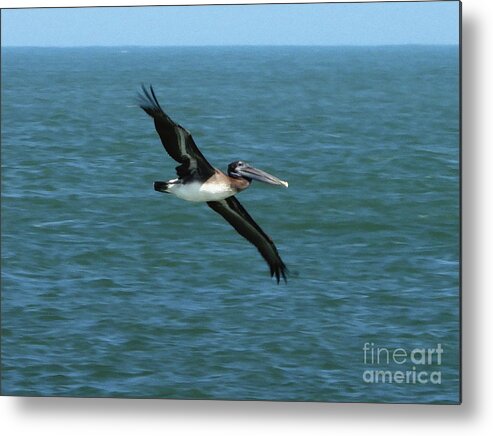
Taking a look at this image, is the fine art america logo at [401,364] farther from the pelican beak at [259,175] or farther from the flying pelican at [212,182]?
the pelican beak at [259,175]

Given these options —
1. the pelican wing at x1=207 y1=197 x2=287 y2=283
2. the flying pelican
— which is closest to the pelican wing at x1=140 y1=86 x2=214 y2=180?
the flying pelican

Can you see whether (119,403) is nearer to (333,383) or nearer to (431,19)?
(333,383)

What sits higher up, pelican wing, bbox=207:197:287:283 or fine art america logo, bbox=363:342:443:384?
pelican wing, bbox=207:197:287:283

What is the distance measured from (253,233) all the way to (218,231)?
0.76 ft

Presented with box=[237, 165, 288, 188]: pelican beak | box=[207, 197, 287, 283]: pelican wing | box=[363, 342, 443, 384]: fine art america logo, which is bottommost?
box=[363, 342, 443, 384]: fine art america logo

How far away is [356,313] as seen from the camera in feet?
30.0

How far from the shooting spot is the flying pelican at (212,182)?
876 centimetres

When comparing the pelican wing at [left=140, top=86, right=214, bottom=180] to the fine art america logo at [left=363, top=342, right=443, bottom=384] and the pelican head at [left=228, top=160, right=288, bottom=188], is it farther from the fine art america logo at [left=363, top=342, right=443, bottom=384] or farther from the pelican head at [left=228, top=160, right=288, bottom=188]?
the fine art america logo at [left=363, top=342, right=443, bottom=384]

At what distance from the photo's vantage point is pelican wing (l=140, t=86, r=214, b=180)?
8.60m

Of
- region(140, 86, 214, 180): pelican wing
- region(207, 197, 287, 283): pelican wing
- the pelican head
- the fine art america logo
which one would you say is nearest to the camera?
region(140, 86, 214, 180): pelican wing

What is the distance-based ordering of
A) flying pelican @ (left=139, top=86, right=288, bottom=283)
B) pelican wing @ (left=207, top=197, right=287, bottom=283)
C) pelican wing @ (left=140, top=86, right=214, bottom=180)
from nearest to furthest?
pelican wing @ (left=140, top=86, right=214, bottom=180)
flying pelican @ (left=139, top=86, right=288, bottom=283)
pelican wing @ (left=207, top=197, right=287, bottom=283)

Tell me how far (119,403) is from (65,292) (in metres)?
0.64

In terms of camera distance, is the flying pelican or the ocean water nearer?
the flying pelican

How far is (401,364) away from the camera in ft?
29.6
